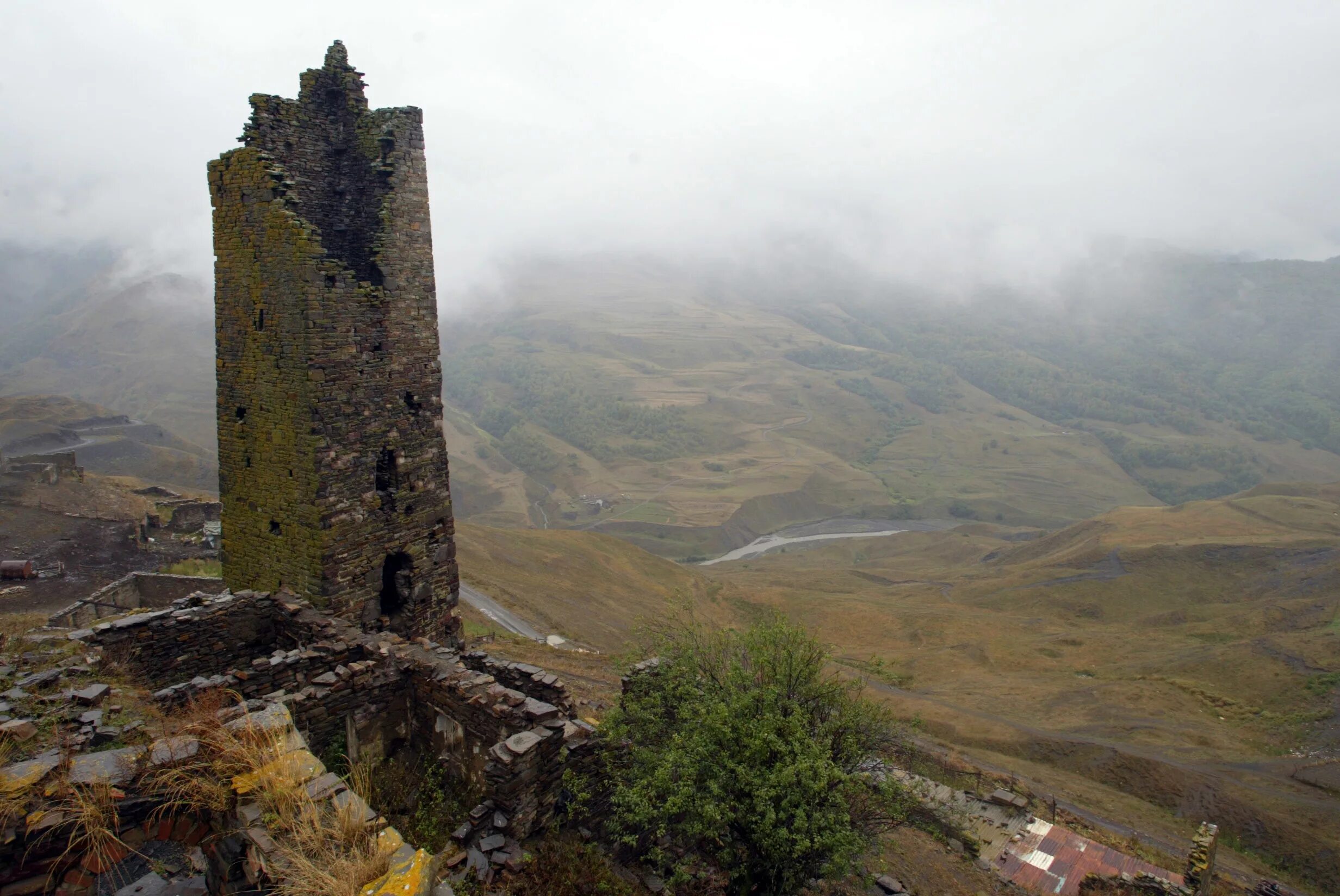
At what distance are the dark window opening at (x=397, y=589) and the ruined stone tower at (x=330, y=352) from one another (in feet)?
0.08

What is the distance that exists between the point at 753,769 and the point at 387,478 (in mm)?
6997

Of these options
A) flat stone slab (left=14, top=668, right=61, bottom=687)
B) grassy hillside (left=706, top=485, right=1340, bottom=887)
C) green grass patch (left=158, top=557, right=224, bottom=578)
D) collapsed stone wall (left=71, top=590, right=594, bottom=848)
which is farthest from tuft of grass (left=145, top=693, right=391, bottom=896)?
green grass patch (left=158, top=557, right=224, bottom=578)

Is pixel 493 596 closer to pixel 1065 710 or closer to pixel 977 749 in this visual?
pixel 977 749

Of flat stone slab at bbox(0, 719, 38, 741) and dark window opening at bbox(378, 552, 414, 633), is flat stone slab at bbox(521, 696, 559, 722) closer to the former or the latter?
dark window opening at bbox(378, 552, 414, 633)

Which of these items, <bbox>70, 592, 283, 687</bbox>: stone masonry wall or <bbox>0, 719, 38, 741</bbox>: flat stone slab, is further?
<bbox>70, 592, 283, 687</bbox>: stone masonry wall

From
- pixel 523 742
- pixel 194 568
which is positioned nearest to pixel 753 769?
pixel 523 742

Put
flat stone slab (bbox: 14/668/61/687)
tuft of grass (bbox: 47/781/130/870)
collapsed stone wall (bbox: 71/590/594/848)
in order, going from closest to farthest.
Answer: tuft of grass (bbox: 47/781/130/870)
collapsed stone wall (bbox: 71/590/594/848)
flat stone slab (bbox: 14/668/61/687)

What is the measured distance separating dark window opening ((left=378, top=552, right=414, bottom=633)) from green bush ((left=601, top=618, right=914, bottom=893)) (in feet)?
Result: 13.4

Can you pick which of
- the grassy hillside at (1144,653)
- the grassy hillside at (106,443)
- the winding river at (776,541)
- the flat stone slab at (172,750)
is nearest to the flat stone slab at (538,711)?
the flat stone slab at (172,750)

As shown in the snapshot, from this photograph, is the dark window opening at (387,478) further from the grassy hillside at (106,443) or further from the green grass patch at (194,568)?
the grassy hillside at (106,443)

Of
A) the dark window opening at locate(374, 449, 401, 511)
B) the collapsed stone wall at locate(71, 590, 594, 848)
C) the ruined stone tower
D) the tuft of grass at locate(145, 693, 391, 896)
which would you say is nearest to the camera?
the tuft of grass at locate(145, 693, 391, 896)

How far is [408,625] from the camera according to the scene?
11812mm

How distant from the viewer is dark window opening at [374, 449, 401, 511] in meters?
11.3

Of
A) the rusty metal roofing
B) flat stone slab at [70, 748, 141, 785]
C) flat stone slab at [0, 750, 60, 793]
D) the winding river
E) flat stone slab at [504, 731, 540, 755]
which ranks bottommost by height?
the winding river
